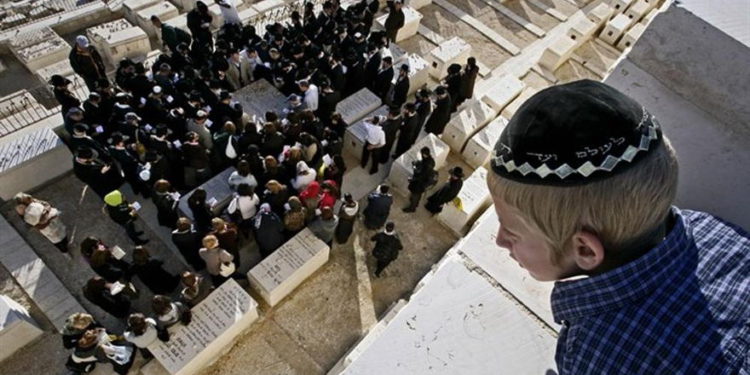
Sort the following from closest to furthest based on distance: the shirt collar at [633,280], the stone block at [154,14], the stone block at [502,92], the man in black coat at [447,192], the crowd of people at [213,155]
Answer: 1. the shirt collar at [633,280]
2. the crowd of people at [213,155]
3. the man in black coat at [447,192]
4. the stone block at [502,92]
5. the stone block at [154,14]

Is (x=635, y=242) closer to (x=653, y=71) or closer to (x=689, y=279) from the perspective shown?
(x=689, y=279)

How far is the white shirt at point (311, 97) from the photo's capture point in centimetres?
969

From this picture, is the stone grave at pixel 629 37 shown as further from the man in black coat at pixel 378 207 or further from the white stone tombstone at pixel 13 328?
the white stone tombstone at pixel 13 328

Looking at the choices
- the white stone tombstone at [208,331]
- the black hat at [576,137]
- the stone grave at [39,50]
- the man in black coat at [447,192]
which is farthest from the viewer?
the stone grave at [39,50]

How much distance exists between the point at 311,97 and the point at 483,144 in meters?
3.84

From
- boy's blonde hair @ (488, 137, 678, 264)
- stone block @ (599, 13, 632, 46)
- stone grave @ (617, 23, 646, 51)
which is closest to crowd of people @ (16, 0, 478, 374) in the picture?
boy's blonde hair @ (488, 137, 678, 264)

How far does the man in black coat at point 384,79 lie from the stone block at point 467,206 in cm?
308

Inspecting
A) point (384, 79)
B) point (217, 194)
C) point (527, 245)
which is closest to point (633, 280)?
point (527, 245)

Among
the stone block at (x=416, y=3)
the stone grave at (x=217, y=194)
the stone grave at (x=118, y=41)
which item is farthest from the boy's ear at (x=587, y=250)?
the stone block at (x=416, y=3)

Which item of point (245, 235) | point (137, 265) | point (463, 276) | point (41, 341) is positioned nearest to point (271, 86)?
point (245, 235)

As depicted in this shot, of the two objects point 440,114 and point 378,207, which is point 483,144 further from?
point 378,207

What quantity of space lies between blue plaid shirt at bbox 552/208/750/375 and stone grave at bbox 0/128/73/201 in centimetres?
945

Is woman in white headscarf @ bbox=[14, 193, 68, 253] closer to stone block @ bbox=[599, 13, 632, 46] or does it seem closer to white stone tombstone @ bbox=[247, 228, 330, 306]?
white stone tombstone @ bbox=[247, 228, 330, 306]

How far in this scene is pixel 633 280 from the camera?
2152 mm
